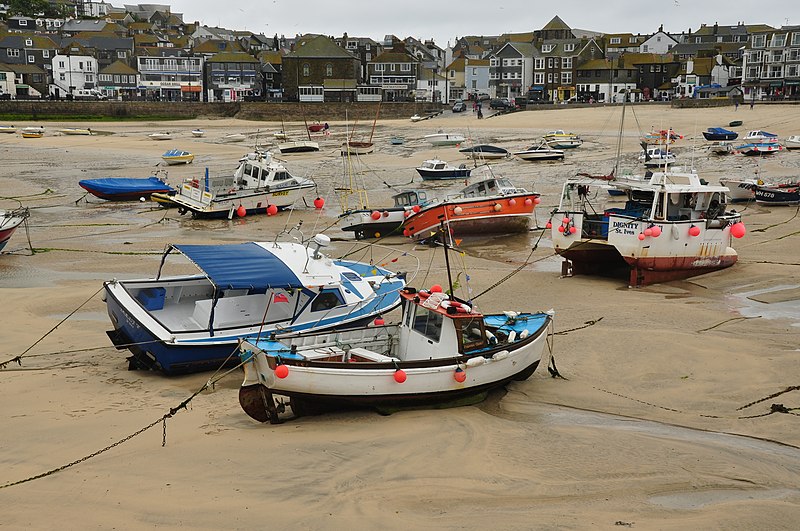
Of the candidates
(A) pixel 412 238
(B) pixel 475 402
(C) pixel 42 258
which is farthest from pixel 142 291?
(A) pixel 412 238

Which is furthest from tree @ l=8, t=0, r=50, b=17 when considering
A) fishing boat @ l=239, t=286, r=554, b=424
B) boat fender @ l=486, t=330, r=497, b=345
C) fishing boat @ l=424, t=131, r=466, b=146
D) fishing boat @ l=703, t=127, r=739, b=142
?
boat fender @ l=486, t=330, r=497, b=345

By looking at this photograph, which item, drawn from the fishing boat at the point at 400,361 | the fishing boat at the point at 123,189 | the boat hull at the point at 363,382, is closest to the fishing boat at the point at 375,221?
the fishing boat at the point at 123,189

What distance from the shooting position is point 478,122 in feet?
228

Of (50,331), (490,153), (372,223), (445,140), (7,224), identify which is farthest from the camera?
(445,140)

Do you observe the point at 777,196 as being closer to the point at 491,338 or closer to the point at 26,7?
the point at 491,338

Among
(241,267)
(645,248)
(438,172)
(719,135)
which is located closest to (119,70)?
(438,172)

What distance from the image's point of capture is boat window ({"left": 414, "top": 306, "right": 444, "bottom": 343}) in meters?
12.4

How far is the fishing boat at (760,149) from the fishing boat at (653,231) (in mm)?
22377

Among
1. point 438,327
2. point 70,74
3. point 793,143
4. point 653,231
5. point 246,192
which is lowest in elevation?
point 246,192

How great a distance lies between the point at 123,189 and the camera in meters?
36.1

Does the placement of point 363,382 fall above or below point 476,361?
below

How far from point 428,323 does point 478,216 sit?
14285 millimetres

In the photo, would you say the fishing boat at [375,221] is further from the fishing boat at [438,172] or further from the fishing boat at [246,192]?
the fishing boat at [438,172]

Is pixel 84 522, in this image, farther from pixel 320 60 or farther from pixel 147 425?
pixel 320 60
